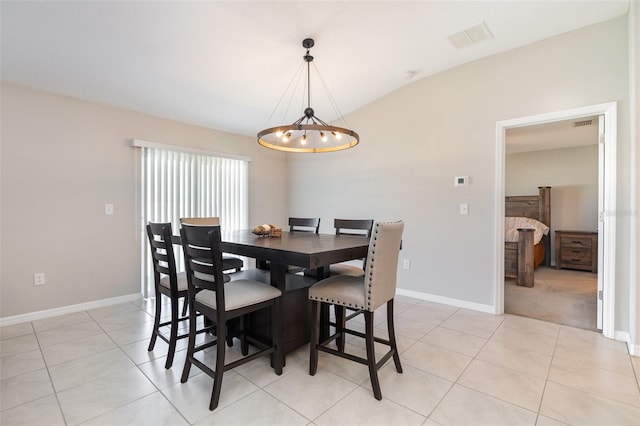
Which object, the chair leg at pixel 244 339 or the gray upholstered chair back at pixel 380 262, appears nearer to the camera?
the gray upholstered chair back at pixel 380 262

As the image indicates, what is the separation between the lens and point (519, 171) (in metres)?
6.13

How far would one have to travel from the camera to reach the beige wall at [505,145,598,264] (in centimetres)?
538

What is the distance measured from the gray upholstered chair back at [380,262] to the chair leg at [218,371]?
86 centimetres

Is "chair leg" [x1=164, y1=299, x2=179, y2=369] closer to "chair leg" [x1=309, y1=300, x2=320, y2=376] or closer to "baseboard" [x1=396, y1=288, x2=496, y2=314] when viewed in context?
"chair leg" [x1=309, y1=300, x2=320, y2=376]

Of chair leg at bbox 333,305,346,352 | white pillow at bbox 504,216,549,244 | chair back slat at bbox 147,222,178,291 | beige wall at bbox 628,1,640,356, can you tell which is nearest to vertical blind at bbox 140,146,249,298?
chair back slat at bbox 147,222,178,291

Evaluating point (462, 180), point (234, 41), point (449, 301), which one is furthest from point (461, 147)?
point (234, 41)

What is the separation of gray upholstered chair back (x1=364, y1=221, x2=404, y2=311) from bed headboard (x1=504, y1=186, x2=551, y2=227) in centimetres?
540

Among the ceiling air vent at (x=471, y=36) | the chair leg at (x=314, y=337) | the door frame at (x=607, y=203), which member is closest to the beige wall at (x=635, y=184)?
the door frame at (x=607, y=203)

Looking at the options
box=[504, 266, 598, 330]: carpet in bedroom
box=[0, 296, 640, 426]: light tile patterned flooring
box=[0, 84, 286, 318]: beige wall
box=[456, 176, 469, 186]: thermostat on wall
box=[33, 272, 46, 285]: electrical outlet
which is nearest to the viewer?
box=[0, 296, 640, 426]: light tile patterned flooring

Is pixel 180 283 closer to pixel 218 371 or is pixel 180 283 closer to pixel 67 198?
pixel 218 371

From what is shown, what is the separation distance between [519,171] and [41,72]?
24.7 feet

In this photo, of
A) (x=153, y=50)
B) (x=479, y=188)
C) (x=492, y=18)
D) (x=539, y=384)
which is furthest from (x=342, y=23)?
(x=539, y=384)

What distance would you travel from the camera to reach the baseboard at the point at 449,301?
3.20 metres

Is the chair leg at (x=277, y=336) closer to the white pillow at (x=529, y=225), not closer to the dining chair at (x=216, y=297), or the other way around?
the dining chair at (x=216, y=297)
